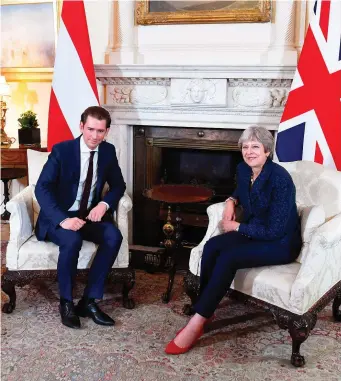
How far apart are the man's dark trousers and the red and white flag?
0.99 m

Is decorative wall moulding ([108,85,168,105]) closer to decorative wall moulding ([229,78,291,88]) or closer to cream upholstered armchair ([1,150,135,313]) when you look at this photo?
decorative wall moulding ([229,78,291,88])

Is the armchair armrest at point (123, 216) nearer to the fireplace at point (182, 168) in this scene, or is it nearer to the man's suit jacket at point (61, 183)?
the man's suit jacket at point (61, 183)

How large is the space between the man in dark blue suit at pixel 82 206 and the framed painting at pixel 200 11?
1.15m

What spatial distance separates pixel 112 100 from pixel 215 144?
0.82m

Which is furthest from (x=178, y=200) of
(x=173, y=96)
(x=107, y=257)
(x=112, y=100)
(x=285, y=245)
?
(x=112, y=100)

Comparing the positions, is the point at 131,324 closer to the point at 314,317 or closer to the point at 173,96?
the point at 314,317

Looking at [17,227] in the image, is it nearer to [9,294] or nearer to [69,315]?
[9,294]

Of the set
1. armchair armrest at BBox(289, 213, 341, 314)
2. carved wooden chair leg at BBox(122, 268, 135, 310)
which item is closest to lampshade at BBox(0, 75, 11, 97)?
carved wooden chair leg at BBox(122, 268, 135, 310)

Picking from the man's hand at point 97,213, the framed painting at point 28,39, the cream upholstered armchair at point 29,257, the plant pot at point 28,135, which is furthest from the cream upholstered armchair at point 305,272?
the framed painting at point 28,39

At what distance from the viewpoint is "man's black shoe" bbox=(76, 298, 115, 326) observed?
8.49 feet

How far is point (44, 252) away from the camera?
264cm

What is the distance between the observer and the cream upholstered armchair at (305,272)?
219cm

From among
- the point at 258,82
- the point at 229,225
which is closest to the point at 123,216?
the point at 229,225

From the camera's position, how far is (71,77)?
3.40 m
